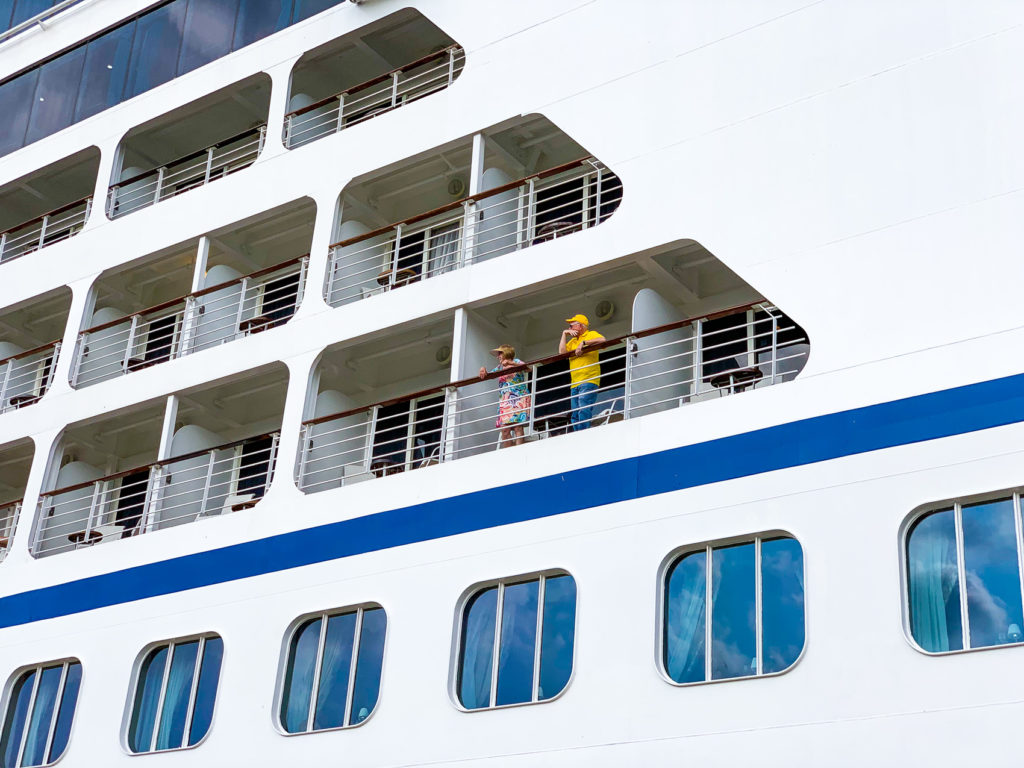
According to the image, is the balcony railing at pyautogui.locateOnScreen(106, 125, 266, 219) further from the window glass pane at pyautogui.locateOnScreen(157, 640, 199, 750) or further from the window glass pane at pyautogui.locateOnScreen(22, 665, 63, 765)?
the window glass pane at pyautogui.locateOnScreen(157, 640, 199, 750)

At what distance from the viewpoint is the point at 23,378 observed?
15.1 meters

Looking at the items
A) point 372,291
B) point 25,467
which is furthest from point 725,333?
point 25,467

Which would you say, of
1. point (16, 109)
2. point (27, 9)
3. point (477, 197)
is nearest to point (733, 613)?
point (477, 197)

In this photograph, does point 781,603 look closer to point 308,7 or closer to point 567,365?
point 567,365

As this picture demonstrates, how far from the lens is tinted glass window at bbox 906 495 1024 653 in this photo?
7289 mm

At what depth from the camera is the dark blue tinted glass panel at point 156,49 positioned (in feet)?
47.5

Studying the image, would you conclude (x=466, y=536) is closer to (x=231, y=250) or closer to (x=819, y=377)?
(x=819, y=377)

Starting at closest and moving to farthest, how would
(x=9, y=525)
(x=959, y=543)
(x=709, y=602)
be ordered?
(x=959, y=543) → (x=709, y=602) → (x=9, y=525)

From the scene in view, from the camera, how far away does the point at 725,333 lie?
10.3 meters

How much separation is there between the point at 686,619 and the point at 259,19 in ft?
27.7

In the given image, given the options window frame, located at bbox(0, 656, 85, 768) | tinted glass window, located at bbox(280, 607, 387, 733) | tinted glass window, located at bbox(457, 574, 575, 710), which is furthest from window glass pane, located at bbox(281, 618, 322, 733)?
window frame, located at bbox(0, 656, 85, 768)

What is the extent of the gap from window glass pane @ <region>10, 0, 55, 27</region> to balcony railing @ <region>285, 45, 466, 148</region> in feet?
17.0

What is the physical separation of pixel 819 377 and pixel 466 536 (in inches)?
108

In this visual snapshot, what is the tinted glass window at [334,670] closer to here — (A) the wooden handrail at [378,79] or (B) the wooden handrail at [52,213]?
(A) the wooden handrail at [378,79]
